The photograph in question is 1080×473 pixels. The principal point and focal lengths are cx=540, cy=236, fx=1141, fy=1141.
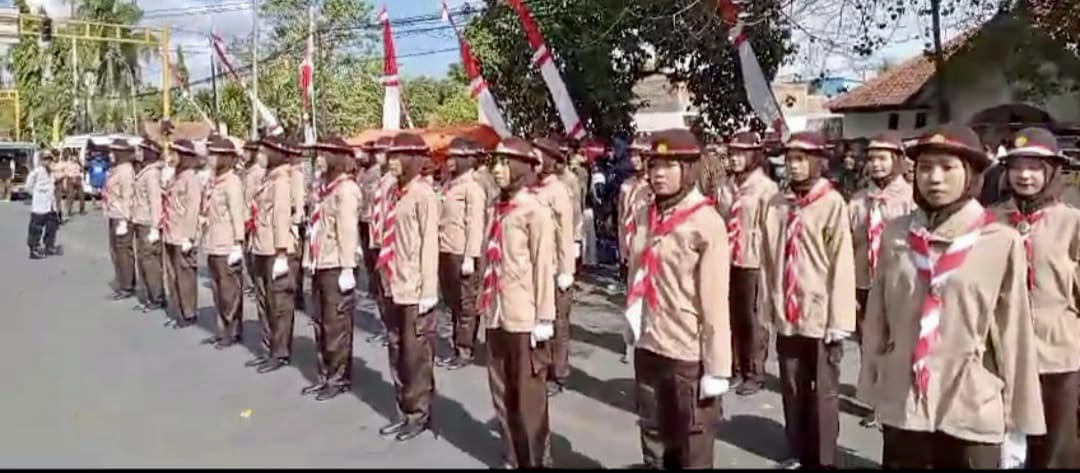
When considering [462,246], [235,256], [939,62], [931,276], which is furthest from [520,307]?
[939,62]

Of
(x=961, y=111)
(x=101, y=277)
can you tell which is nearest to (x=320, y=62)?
(x=101, y=277)

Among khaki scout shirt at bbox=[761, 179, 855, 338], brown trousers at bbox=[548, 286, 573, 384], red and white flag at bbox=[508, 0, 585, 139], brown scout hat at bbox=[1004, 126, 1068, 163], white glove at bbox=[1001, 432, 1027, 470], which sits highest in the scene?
red and white flag at bbox=[508, 0, 585, 139]

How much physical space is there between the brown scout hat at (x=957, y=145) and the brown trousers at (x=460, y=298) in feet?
17.7

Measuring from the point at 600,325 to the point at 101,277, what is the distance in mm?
7576

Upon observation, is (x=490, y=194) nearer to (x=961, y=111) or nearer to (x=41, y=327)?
(x=41, y=327)

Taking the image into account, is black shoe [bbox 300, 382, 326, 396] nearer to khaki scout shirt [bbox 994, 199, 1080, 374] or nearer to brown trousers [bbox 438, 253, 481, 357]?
brown trousers [bbox 438, 253, 481, 357]

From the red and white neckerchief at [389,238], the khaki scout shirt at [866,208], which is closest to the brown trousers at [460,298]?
the red and white neckerchief at [389,238]

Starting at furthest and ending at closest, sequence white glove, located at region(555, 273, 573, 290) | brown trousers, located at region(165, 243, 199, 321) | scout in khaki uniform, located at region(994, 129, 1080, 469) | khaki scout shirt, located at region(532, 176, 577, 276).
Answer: brown trousers, located at region(165, 243, 199, 321)
white glove, located at region(555, 273, 573, 290)
khaki scout shirt, located at region(532, 176, 577, 276)
scout in khaki uniform, located at region(994, 129, 1080, 469)

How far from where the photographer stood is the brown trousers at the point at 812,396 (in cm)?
582

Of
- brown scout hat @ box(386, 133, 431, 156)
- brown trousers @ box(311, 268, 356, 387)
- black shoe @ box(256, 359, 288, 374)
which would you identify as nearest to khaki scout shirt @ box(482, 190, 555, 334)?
brown scout hat @ box(386, 133, 431, 156)

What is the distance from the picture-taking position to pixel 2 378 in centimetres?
848

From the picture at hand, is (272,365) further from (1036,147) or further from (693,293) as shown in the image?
(1036,147)

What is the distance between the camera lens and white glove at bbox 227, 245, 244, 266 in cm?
996

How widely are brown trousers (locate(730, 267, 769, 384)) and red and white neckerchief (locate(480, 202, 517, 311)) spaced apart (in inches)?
110
